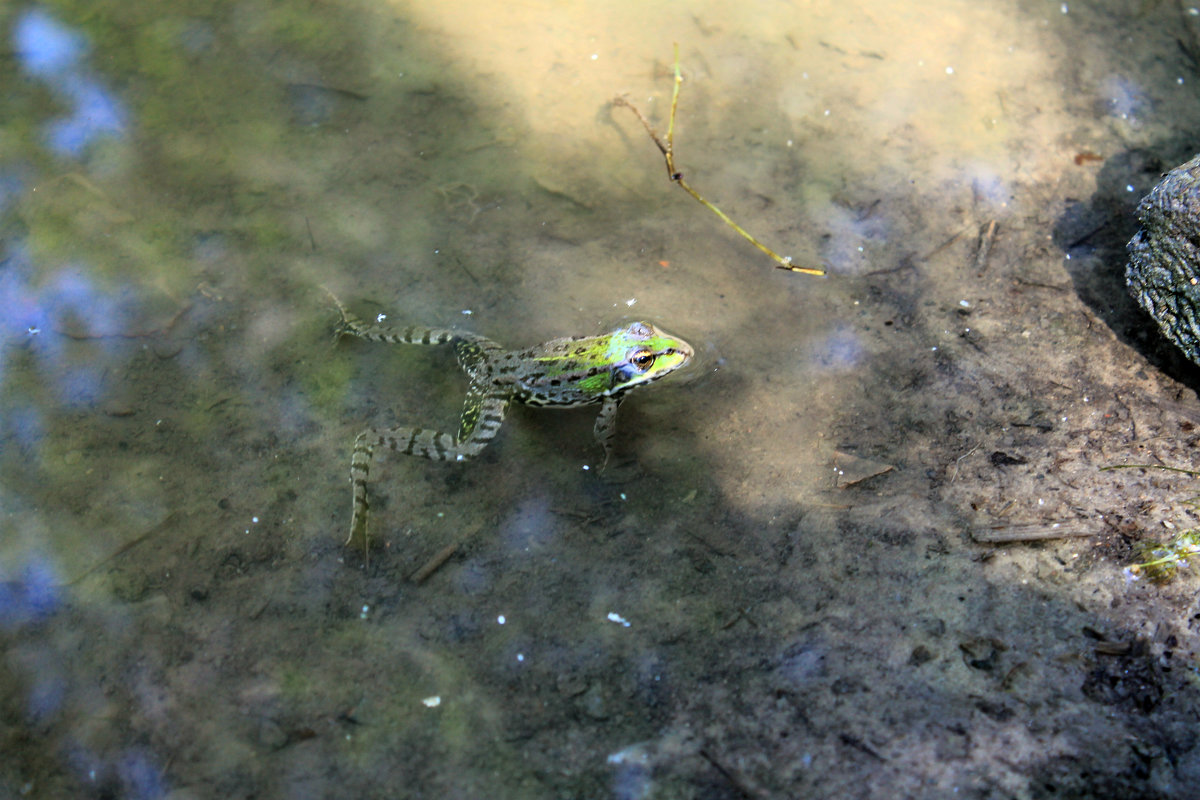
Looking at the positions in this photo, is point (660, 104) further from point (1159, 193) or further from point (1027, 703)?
point (1027, 703)

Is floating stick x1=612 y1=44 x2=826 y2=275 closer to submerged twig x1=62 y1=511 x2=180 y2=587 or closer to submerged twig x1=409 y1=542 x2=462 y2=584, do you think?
submerged twig x1=409 y1=542 x2=462 y2=584

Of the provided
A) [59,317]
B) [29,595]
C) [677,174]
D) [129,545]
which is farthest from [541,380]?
[59,317]

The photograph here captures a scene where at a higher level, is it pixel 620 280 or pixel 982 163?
pixel 982 163

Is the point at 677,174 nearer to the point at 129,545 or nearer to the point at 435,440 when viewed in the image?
the point at 435,440

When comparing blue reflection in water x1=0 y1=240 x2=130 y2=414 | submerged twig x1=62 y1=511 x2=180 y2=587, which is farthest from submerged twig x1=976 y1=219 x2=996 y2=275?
blue reflection in water x1=0 y1=240 x2=130 y2=414

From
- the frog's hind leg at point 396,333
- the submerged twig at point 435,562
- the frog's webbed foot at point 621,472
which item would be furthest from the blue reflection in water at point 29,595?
the frog's webbed foot at point 621,472

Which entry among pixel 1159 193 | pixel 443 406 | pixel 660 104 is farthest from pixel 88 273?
pixel 1159 193
